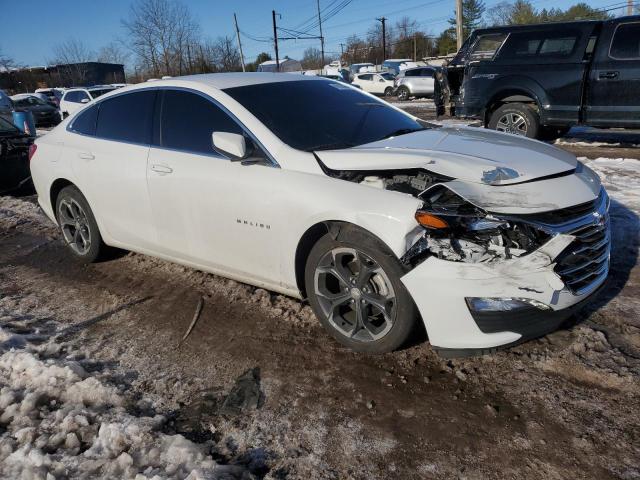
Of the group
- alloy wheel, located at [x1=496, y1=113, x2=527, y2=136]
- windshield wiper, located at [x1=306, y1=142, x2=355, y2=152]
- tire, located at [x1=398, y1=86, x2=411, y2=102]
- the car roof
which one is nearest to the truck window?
alloy wheel, located at [x1=496, y1=113, x2=527, y2=136]

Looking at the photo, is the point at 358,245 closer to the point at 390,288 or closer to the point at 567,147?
the point at 390,288

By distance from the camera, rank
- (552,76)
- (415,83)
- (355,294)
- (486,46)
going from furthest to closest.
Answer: (415,83) → (486,46) → (552,76) → (355,294)

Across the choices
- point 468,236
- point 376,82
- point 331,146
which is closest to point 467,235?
point 468,236

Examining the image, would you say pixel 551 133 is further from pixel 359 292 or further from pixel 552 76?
pixel 359 292

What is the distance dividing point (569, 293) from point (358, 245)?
1.13 meters

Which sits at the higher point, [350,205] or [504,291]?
[350,205]

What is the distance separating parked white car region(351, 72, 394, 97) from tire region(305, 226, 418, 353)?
27093mm

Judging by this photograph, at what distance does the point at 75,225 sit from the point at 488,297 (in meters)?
4.03

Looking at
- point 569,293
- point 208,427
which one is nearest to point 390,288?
point 569,293

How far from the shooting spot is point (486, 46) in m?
9.26

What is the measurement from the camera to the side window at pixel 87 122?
4.70m

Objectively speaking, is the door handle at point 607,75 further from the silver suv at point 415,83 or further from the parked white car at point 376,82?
the parked white car at point 376,82

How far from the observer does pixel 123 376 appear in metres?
3.07

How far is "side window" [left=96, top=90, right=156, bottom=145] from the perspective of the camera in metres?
4.19
